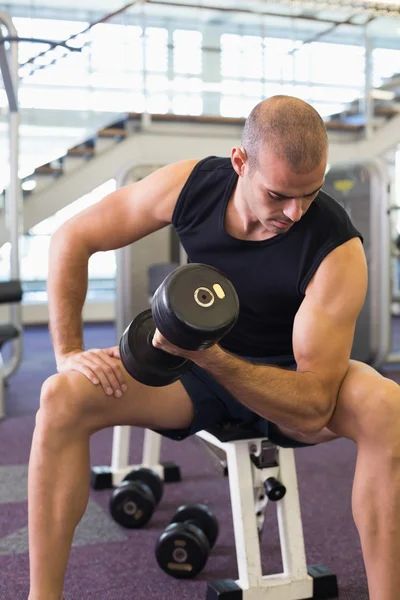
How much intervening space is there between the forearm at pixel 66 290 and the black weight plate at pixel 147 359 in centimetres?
34

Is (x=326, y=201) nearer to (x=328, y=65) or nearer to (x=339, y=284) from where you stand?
(x=339, y=284)

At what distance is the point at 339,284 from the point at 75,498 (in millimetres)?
607

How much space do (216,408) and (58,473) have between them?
0.37 metres

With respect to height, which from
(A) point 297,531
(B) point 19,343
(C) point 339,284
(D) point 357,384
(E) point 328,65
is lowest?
(B) point 19,343

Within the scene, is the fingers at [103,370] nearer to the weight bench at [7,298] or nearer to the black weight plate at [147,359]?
the black weight plate at [147,359]

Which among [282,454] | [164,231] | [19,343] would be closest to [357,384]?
[282,454]

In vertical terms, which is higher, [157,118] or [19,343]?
[157,118]

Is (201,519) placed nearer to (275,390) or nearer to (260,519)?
(260,519)

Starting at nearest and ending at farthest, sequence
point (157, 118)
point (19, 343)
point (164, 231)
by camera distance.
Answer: point (19, 343) < point (164, 231) < point (157, 118)

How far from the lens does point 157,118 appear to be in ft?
18.1

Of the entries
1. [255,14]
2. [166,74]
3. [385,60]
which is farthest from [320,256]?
[385,60]

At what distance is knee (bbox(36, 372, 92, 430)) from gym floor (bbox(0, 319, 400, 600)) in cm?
49

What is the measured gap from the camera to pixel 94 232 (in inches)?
63.9

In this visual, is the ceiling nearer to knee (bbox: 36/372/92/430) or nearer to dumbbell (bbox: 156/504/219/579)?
dumbbell (bbox: 156/504/219/579)
